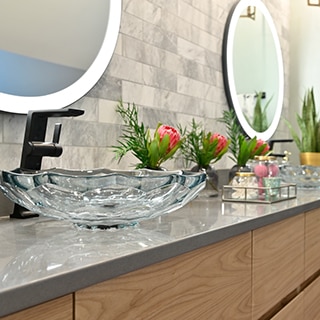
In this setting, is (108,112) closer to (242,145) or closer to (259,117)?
(242,145)

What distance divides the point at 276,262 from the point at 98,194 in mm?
511

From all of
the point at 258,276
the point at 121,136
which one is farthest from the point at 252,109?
the point at 258,276

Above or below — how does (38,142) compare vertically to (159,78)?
below

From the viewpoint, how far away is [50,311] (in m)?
0.53

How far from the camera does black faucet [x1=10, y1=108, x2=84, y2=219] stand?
104 centimetres

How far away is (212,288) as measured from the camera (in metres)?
0.87

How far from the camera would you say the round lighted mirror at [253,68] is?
7.19 ft

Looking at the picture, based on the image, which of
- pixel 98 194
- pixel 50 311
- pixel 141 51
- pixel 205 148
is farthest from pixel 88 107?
pixel 50 311

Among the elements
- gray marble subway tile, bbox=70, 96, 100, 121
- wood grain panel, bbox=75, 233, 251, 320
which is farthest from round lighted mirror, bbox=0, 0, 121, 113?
wood grain panel, bbox=75, 233, 251, 320

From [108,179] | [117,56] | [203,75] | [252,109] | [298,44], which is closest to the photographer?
[108,179]

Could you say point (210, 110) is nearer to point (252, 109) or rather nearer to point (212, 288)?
point (252, 109)

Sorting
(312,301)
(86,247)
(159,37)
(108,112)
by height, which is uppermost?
(159,37)

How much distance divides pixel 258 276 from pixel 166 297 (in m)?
0.40

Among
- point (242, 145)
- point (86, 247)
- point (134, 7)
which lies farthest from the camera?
point (242, 145)
